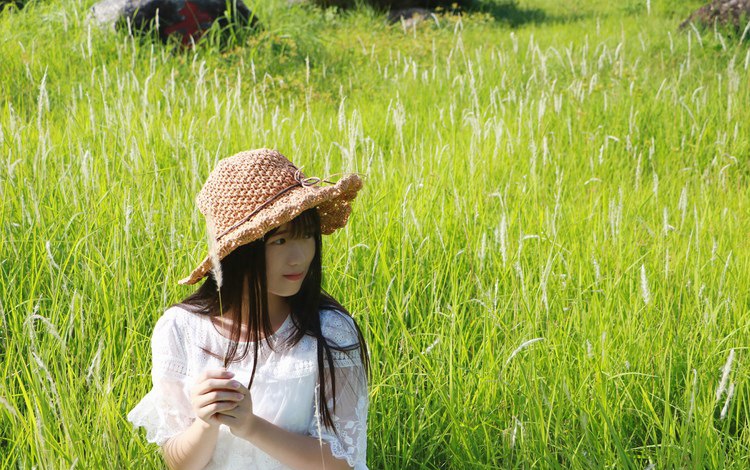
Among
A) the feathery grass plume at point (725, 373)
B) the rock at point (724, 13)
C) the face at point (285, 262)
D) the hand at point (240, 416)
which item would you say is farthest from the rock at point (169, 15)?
the feathery grass plume at point (725, 373)

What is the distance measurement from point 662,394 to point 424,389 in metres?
0.61

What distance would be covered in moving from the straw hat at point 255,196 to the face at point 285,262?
2.7 inches

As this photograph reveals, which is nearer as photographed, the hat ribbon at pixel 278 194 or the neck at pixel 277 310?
the hat ribbon at pixel 278 194

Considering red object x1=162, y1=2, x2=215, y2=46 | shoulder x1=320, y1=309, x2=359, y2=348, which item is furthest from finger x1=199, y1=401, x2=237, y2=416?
red object x1=162, y1=2, x2=215, y2=46

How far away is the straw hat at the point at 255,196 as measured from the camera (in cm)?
156

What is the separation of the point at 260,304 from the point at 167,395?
253 mm

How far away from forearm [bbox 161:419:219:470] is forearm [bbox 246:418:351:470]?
8cm

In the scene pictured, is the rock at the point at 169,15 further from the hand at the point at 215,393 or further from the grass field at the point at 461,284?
the hand at the point at 215,393

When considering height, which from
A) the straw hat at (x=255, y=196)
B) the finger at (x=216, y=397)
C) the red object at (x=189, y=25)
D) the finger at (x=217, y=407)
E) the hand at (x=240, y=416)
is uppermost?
the straw hat at (x=255, y=196)

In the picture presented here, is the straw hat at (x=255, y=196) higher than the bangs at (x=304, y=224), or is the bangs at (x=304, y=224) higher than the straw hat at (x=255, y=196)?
the straw hat at (x=255, y=196)

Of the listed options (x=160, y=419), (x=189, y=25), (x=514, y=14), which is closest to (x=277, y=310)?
(x=160, y=419)

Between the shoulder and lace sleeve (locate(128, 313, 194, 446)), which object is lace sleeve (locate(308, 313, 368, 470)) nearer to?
the shoulder

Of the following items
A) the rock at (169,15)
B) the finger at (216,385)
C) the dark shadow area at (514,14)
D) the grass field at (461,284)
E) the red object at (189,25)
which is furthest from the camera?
the dark shadow area at (514,14)

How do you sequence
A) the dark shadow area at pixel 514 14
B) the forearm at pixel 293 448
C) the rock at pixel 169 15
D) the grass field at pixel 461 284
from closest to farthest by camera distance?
the forearm at pixel 293 448
the grass field at pixel 461 284
the rock at pixel 169 15
the dark shadow area at pixel 514 14
